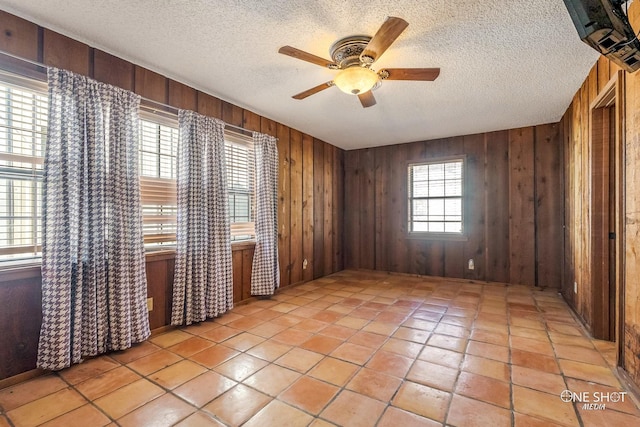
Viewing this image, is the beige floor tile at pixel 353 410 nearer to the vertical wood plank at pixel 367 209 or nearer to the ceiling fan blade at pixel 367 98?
the ceiling fan blade at pixel 367 98

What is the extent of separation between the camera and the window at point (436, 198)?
15.6ft

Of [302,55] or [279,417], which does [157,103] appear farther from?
[279,417]

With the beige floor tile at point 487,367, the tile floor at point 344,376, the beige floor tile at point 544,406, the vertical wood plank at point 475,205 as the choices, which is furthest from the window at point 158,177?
the vertical wood plank at point 475,205

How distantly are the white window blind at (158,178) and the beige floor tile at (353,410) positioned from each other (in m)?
2.01

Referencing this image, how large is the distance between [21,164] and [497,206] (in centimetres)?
532

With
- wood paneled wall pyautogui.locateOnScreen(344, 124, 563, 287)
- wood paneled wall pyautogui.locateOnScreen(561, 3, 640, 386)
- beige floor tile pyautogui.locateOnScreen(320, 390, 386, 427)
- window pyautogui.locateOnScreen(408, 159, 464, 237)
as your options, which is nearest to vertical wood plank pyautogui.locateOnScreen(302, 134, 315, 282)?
wood paneled wall pyautogui.locateOnScreen(344, 124, 563, 287)

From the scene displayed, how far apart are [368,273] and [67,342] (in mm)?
4216

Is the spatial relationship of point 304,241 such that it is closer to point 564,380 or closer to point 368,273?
point 368,273

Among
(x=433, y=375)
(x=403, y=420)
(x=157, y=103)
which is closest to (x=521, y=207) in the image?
(x=433, y=375)

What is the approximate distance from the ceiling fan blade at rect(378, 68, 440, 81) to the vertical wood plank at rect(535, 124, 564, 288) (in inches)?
121

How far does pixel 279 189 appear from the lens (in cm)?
403

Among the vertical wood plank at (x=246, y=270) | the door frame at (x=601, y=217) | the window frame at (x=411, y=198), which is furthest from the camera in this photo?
the window frame at (x=411, y=198)

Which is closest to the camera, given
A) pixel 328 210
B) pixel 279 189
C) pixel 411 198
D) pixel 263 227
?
pixel 263 227

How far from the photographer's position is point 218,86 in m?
2.91
